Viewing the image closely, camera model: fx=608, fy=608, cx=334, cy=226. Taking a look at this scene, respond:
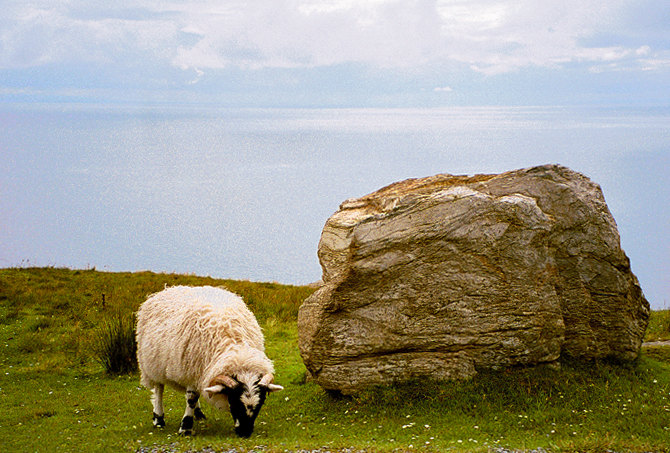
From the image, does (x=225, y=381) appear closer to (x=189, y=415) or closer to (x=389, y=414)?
(x=189, y=415)

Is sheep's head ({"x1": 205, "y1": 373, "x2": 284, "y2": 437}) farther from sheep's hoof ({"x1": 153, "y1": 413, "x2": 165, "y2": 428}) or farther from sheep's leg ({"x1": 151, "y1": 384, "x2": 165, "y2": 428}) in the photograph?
sheep's hoof ({"x1": 153, "y1": 413, "x2": 165, "y2": 428})

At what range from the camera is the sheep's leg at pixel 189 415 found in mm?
12625

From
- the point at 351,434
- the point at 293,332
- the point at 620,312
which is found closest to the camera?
the point at 351,434

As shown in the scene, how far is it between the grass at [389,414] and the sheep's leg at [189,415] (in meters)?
0.26

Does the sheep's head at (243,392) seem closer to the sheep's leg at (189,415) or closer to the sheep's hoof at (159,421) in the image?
the sheep's leg at (189,415)

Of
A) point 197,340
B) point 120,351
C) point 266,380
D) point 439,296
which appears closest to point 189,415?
point 197,340

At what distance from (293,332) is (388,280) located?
32.3 feet

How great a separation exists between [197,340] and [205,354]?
375 mm

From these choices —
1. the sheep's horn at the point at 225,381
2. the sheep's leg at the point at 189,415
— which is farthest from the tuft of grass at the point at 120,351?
the sheep's horn at the point at 225,381

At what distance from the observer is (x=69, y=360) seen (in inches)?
790

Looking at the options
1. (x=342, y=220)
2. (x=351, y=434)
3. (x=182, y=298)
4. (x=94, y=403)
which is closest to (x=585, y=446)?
(x=351, y=434)

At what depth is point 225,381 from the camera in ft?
36.8

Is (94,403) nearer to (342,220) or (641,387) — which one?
(342,220)

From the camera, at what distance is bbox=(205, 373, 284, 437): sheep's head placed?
444 inches
